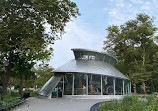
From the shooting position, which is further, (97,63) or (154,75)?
(154,75)

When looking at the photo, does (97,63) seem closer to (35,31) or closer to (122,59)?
(35,31)

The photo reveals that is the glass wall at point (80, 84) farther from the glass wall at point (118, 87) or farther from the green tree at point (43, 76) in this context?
the green tree at point (43, 76)

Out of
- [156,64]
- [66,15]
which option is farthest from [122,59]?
[66,15]

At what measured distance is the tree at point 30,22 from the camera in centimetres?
1514

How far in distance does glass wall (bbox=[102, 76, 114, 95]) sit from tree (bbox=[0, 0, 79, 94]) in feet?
33.1

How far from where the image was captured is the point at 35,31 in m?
16.8

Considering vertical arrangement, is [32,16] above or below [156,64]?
above

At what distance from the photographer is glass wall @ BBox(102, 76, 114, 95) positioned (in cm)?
2357

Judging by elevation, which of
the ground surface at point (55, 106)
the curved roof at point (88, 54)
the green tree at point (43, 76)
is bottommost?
the ground surface at point (55, 106)

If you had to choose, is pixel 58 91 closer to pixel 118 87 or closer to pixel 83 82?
pixel 83 82

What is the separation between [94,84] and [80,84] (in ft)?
6.79

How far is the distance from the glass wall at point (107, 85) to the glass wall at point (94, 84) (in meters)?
0.93

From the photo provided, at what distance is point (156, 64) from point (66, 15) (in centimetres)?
2819

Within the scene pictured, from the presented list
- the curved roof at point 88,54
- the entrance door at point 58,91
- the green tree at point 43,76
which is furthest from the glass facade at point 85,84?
the green tree at point 43,76
